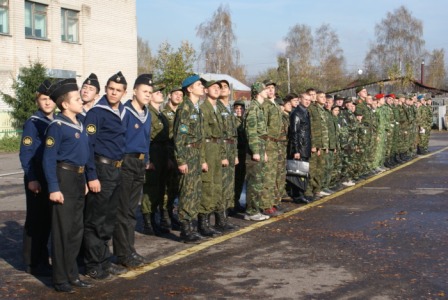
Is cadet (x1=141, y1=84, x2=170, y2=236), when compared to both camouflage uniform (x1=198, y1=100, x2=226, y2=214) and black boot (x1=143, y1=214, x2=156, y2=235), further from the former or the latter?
camouflage uniform (x1=198, y1=100, x2=226, y2=214)

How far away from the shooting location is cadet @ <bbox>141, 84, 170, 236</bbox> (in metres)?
9.67

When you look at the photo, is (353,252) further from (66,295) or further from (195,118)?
(66,295)

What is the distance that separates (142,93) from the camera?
7.83 m

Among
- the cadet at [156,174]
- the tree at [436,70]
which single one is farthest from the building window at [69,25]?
Answer: the tree at [436,70]

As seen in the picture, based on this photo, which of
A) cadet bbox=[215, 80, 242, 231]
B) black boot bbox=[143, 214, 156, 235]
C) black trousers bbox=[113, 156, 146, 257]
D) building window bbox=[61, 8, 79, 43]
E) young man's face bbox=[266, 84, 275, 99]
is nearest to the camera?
black trousers bbox=[113, 156, 146, 257]

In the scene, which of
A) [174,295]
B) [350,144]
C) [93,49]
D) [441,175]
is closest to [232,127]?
[174,295]

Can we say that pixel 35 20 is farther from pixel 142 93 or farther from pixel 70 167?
pixel 70 167

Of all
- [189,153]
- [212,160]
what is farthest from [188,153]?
[212,160]

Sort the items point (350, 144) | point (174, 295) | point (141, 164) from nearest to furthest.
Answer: point (174, 295), point (141, 164), point (350, 144)

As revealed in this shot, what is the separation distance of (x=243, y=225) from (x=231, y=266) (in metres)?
2.76

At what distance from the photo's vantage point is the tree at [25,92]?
31.0 meters

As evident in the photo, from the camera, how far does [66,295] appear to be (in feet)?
21.3

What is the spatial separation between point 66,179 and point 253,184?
4678 millimetres

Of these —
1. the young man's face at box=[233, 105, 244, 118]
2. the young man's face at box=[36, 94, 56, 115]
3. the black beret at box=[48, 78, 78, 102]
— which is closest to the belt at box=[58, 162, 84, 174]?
the black beret at box=[48, 78, 78, 102]
